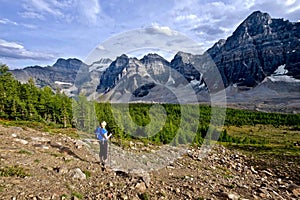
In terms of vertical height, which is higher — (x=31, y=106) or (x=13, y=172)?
(x=13, y=172)

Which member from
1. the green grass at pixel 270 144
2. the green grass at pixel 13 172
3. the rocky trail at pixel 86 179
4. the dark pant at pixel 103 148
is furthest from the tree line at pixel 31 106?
the green grass at pixel 13 172

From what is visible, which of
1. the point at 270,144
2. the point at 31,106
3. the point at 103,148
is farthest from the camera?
the point at 270,144

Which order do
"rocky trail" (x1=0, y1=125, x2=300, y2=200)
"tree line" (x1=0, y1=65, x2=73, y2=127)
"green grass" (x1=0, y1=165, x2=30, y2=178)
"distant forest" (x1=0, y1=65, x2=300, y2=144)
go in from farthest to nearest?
"tree line" (x1=0, y1=65, x2=73, y2=127)
"distant forest" (x1=0, y1=65, x2=300, y2=144)
"green grass" (x1=0, y1=165, x2=30, y2=178)
"rocky trail" (x1=0, y1=125, x2=300, y2=200)

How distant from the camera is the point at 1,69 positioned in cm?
8225

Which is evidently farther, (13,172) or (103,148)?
(103,148)

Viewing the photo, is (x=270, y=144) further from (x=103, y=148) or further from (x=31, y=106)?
(x=103, y=148)

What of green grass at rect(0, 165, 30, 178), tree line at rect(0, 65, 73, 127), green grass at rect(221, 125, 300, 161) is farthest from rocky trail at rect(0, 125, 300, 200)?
tree line at rect(0, 65, 73, 127)

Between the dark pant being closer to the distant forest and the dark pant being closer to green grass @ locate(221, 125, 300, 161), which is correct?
the distant forest

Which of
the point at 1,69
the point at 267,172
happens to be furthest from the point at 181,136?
the point at 1,69

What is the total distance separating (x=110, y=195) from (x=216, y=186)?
7466 millimetres

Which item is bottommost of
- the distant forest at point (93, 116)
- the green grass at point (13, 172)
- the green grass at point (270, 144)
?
the green grass at point (270, 144)

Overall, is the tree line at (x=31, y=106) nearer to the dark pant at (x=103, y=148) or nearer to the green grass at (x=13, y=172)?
the dark pant at (x=103, y=148)

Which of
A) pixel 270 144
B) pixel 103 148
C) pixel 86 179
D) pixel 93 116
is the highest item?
pixel 103 148

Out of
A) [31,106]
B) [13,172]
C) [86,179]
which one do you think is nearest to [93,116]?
[31,106]
